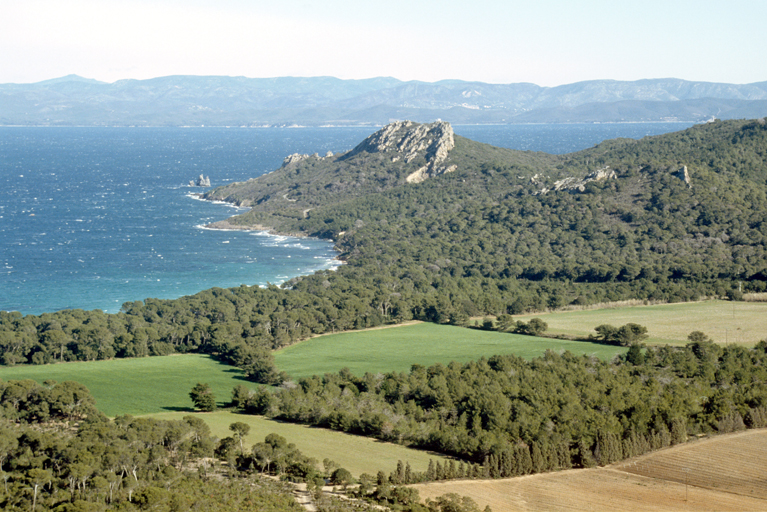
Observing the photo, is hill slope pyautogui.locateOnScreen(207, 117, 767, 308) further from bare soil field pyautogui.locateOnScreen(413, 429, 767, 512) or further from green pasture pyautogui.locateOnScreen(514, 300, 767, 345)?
bare soil field pyautogui.locateOnScreen(413, 429, 767, 512)

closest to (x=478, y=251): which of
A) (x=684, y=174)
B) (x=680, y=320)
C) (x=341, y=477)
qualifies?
(x=684, y=174)

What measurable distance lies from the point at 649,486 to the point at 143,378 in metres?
47.6

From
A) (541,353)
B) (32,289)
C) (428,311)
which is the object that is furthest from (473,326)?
(32,289)

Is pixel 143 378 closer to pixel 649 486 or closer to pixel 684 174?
pixel 649 486

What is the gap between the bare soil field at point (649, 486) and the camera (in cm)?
4781

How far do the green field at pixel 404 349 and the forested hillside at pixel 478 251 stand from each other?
3.64 metres

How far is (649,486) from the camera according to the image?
50.7m

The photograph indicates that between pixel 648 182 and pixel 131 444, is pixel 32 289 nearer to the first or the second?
pixel 131 444

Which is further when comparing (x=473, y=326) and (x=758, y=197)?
(x=758, y=197)

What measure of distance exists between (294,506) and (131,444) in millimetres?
13163

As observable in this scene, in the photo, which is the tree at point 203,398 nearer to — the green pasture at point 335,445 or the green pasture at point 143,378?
the green pasture at point 143,378

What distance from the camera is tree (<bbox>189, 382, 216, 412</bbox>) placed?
68188 millimetres

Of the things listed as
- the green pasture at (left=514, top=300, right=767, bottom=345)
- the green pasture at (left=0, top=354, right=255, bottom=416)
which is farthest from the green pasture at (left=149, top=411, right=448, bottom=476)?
the green pasture at (left=514, top=300, right=767, bottom=345)

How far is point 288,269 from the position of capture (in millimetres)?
132125
